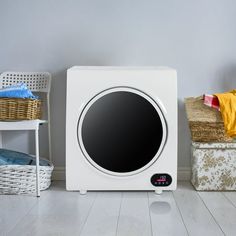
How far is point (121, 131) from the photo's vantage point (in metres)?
2.34

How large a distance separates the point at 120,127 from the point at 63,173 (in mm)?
643

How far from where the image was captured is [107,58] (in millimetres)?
2732

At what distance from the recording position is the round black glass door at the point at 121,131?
2340 millimetres

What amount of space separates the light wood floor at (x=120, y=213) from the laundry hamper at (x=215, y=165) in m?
0.06

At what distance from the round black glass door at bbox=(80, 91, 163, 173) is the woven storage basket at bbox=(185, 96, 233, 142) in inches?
8.2

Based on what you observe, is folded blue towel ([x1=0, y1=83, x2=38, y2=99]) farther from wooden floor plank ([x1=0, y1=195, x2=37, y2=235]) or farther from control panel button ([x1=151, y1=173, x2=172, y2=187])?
control panel button ([x1=151, y1=173, x2=172, y2=187])

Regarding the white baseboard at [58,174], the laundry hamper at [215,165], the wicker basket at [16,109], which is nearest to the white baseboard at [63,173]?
the white baseboard at [58,174]

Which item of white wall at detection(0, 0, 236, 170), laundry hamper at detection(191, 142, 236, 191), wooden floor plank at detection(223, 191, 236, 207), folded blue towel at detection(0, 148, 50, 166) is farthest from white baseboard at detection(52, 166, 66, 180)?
wooden floor plank at detection(223, 191, 236, 207)

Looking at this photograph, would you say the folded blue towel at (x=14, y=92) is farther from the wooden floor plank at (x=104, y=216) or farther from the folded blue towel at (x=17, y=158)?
the wooden floor plank at (x=104, y=216)

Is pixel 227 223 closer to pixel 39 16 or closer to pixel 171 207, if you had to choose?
pixel 171 207

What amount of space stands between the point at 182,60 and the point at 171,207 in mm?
1017

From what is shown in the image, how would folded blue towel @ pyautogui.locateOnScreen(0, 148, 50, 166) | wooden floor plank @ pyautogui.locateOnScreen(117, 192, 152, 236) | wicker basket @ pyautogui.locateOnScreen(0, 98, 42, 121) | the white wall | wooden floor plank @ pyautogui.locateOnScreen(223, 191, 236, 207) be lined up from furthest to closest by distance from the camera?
the white wall, folded blue towel @ pyautogui.locateOnScreen(0, 148, 50, 166), wicker basket @ pyautogui.locateOnScreen(0, 98, 42, 121), wooden floor plank @ pyautogui.locateOnScreen(223, 191, 236, 207), wooden floor plank @ pyautogui.locateOnScreen(117, 192, 152, 236)

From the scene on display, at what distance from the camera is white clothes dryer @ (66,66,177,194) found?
234cm

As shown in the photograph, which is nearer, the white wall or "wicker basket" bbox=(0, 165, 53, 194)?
"wicker basket" bbox=(0, 165, 53, 194)
